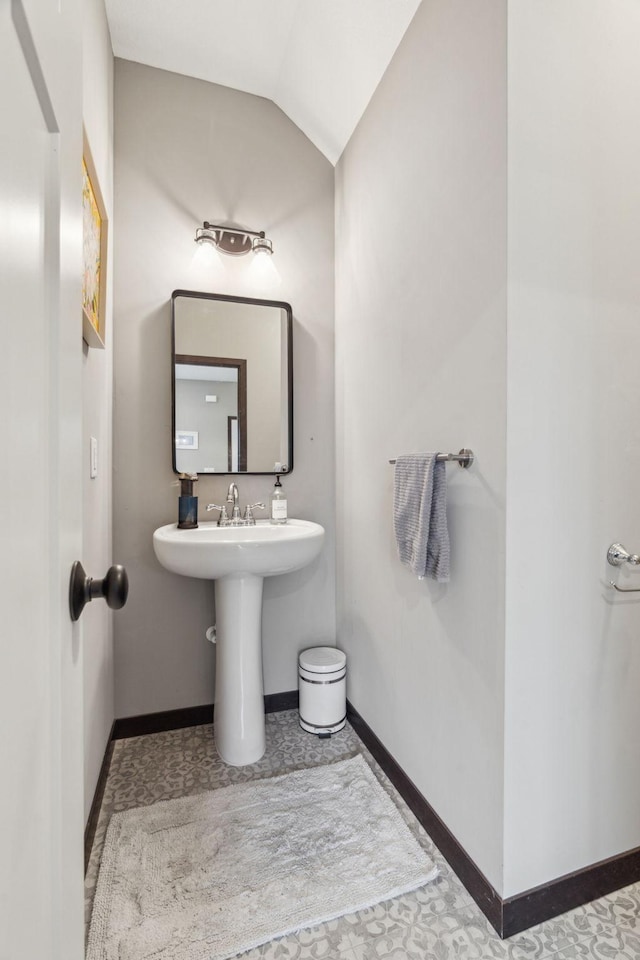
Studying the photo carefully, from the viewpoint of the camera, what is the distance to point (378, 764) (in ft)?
5.61

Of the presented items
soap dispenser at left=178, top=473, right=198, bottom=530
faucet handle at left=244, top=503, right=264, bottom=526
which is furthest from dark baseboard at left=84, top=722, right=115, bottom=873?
faucet handle at left=244, top=503, right=264, bottom=526

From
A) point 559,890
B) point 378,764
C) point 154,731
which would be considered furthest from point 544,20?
point 154,731

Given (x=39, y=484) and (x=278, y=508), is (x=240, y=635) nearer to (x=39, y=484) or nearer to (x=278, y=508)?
(x=278, y=508)

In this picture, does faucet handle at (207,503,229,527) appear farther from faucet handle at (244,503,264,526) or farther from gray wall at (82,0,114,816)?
gray wall at (82,0,114,816)

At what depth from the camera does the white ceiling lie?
63.1 inches

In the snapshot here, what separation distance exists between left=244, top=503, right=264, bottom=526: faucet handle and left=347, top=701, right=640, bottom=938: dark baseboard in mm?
1168

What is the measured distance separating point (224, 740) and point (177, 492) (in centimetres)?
97

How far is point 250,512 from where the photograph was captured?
79.2 inches

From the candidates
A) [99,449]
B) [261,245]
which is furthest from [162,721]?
[261,245]

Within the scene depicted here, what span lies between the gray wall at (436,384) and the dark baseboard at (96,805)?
3.15ft

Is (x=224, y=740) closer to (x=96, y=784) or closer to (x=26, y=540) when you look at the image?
(x=96, y=784)

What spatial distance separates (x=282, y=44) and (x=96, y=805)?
2.78 m

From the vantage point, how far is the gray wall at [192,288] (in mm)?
1881

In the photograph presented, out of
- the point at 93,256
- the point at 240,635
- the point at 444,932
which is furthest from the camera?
the point at 240,635
